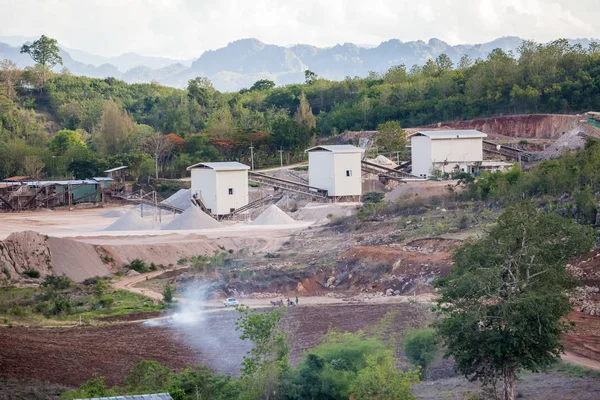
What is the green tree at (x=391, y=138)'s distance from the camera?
74875mm

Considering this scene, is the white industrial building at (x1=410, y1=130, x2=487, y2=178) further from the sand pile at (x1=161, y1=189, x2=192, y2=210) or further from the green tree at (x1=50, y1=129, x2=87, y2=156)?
the green tree at (x1=50, y1=129, x2=87, y2=156)

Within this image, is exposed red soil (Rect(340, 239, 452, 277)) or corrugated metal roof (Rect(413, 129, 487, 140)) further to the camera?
corrugated metal roof (Rect(413, 129, 487, 140))

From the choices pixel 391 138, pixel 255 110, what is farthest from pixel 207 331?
pixel 255 110

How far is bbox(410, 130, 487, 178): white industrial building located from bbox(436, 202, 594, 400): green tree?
4184 cm

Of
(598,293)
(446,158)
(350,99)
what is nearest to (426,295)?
(598,293)

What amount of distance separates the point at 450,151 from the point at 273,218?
14477 mm

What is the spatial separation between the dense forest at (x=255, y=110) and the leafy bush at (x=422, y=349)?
53.3 m

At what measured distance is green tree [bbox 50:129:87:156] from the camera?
286 ft

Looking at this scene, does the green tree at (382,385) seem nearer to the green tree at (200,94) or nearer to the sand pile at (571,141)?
the sand pile at (571,141)

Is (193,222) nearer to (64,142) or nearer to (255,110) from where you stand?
(64,142)

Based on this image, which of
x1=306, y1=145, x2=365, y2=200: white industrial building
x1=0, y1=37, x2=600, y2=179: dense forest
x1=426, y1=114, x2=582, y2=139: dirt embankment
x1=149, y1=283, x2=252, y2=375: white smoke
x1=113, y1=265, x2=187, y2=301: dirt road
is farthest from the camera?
x1=0, y1=37, x2=600, y2=179: dense forest

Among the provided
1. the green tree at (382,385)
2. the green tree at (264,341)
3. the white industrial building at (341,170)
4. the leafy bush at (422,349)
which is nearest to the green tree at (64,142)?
the white industrial building at (341,170)

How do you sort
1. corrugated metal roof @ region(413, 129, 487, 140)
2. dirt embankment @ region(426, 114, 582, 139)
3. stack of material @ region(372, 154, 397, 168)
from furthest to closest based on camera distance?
dirt embankment @ region(426, 114, 582, 139), stack of material @ region(372, 154, 397, 168), corrugated metal roof @ region(413, 129, 487, 140)

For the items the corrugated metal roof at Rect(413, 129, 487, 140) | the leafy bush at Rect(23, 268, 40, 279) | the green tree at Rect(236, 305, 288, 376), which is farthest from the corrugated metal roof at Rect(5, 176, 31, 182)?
the green tree at Rect(236, 305, 288, 376)
